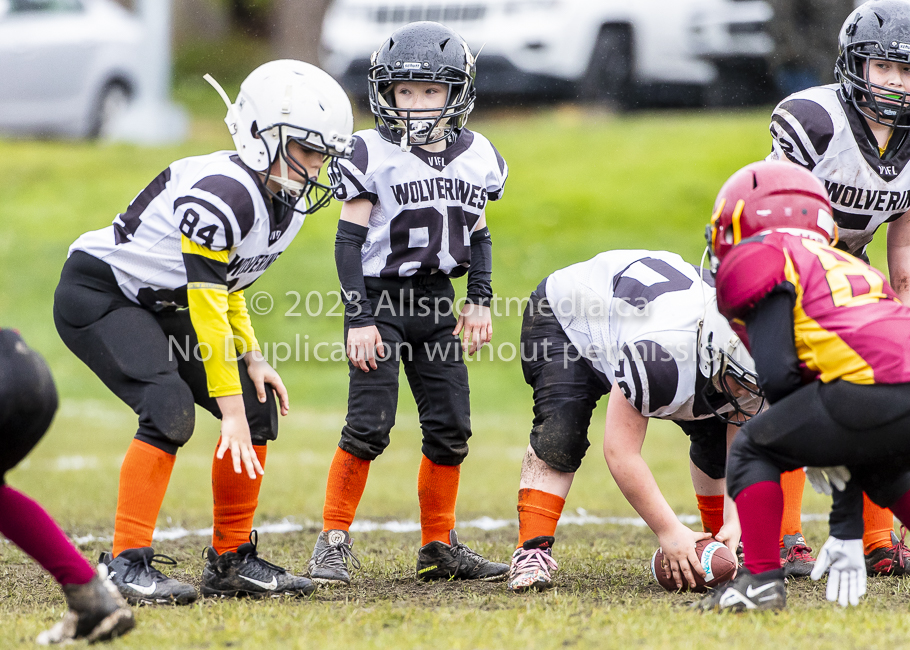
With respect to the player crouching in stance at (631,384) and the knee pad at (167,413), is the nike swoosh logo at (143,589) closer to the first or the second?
the knee pad at (167,413)

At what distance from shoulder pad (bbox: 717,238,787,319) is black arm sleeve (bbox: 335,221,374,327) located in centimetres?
144

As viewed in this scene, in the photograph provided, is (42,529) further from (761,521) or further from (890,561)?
(890,561)

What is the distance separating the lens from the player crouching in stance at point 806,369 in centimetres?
274

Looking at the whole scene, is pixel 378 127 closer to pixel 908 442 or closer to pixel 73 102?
pixel 908 442

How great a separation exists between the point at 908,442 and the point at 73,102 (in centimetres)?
1295

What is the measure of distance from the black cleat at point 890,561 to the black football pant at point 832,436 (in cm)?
98

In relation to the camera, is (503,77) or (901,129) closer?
(901,129)

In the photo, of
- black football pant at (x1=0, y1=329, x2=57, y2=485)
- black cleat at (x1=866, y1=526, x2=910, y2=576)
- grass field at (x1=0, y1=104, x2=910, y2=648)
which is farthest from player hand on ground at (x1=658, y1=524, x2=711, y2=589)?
black football pant at (x1=0, y1=329, x2=57, y2=485)

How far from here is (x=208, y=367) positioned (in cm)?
320

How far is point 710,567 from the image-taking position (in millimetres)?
3346

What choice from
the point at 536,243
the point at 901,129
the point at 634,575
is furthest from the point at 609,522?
the point at 536,243

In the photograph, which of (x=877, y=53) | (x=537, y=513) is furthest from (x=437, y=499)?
(x=877, y=53)

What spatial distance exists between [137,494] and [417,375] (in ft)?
3.83

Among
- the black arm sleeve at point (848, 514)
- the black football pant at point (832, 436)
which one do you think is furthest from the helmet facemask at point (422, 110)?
the black arm sleeve at point (848, 514)
